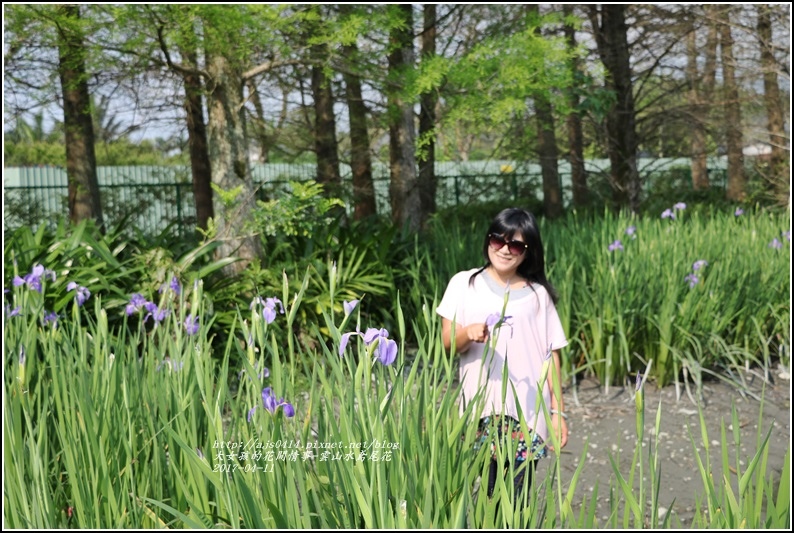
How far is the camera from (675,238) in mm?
5441

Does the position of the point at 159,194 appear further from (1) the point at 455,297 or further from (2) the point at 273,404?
(2) the point at 273,404

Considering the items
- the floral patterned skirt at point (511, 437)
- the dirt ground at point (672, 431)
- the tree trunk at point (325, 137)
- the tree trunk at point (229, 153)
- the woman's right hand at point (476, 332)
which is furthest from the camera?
the tree trunk at point (325, 137)

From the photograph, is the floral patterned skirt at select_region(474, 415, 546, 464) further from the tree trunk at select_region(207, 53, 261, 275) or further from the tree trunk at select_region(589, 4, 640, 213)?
the tree trunk at select_region(589, 4, 640, 213)

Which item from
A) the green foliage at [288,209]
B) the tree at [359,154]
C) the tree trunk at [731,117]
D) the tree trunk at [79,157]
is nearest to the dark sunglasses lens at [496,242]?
the green foliage at [288,209]

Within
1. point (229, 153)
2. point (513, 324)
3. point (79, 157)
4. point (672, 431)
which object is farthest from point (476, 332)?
point (79, 157)

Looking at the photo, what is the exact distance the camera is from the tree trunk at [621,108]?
888 cm

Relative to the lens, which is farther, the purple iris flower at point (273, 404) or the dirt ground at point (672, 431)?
the dirt ground at point (672, 431)

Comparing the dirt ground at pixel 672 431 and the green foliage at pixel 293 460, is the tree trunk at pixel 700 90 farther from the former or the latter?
the green foliage at pixel 293 460

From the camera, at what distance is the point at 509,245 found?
238cm

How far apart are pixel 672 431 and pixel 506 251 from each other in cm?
208

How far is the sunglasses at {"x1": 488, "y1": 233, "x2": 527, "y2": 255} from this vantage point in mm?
2381

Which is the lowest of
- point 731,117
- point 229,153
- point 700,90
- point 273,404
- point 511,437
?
point 511,437

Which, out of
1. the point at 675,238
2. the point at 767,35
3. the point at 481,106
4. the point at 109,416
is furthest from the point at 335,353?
the point at 767,35

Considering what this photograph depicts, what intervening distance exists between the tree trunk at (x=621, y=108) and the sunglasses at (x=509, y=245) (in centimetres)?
689
